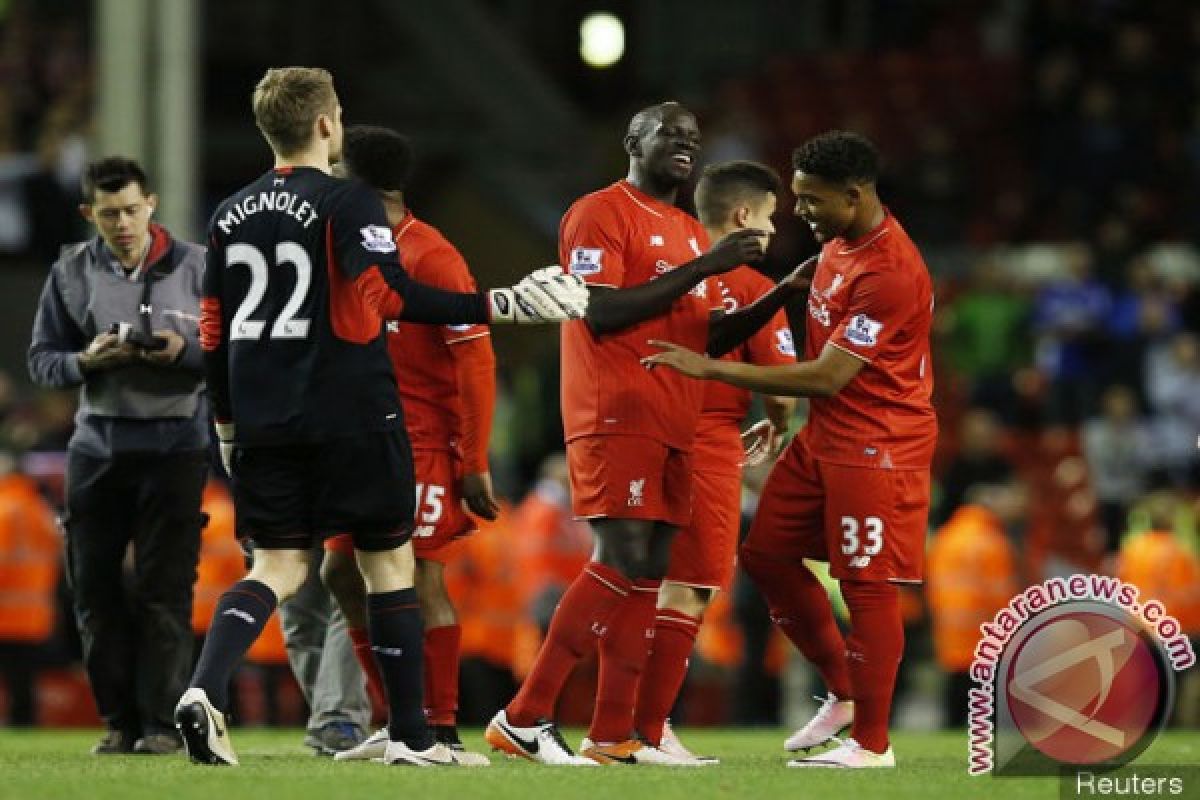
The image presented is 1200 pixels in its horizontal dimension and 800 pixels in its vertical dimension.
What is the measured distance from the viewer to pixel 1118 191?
19.7m

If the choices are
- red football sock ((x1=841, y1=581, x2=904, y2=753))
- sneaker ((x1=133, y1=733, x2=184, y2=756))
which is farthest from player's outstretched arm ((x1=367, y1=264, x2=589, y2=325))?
sneaker ((x1=133, y1=733, x2=184, y2=756))

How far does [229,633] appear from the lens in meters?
7.49

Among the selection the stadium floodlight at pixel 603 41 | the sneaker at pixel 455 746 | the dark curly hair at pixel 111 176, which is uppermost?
the stadium floodlight at pixel 603 41

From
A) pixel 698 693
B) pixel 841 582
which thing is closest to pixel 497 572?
pixel 698 693

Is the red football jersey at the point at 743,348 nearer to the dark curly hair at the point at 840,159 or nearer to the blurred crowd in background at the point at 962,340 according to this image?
the dark curly hair at the point at 840,159

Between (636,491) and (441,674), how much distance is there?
1.03 m

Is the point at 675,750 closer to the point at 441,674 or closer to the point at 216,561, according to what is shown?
the point at 441,674

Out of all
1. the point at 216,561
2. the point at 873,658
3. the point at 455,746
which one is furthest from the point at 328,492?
the point at 216,561

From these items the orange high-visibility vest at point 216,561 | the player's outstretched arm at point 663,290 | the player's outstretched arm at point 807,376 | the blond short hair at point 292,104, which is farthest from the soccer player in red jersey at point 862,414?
the orange high-visibility vest at point 216,561

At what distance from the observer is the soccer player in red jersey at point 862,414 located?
26.5 feet

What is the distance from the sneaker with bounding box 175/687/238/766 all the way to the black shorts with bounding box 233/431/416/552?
0.57 metres

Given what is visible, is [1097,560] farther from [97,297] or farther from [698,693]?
[97,297]

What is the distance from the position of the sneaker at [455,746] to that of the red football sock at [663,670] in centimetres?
60

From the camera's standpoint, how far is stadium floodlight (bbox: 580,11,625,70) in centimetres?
2434
